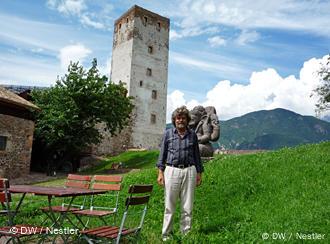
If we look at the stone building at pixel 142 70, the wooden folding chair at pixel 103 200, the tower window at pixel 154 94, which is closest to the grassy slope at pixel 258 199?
the wooden folding chair at pixel 103 200

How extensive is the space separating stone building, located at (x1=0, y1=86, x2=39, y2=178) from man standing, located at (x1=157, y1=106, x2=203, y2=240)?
15142 millimetres

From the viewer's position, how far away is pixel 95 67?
85.5ft

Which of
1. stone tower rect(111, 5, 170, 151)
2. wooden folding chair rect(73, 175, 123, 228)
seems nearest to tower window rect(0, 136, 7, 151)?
wooden folding chair rect(73, 175, 123, 228)

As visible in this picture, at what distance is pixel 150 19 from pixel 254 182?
34.3 metres

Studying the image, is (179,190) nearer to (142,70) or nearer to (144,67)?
(142,70)

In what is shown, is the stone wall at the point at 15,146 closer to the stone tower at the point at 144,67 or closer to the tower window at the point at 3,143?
the tower window at the point at 3,143

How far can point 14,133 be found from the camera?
2052 centimetres

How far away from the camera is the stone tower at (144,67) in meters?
38.0

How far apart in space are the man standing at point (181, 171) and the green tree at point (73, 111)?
17799 mm

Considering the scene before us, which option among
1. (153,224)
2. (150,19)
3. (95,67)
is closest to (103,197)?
(153,224)

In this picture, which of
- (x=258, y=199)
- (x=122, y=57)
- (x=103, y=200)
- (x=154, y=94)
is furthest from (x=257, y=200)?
(x=122, y=57)

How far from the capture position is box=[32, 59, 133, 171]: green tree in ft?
75.6

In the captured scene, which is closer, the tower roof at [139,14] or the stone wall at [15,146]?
the stone wall at [15,146]

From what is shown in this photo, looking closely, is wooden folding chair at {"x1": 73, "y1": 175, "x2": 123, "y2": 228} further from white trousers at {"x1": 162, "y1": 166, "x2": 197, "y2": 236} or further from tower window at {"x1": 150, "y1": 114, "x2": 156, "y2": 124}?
tower window at {"x1": 150, "y1": 114, "x2": 156, "y2": 124}
